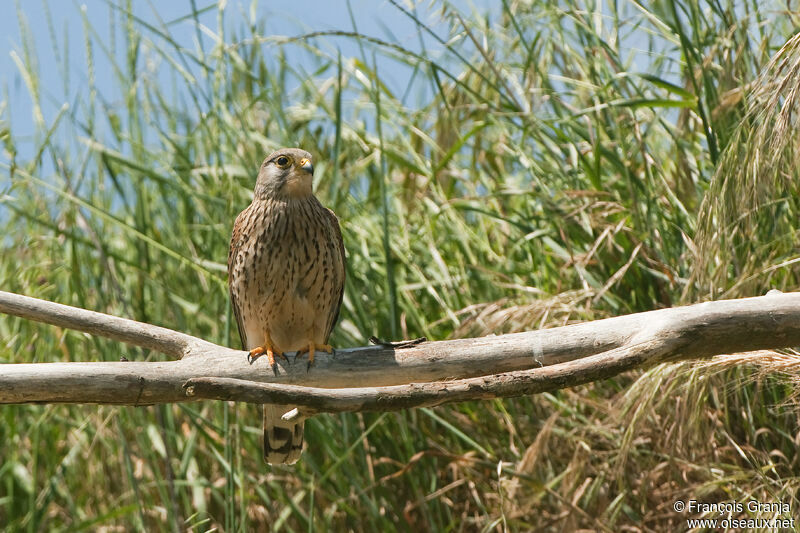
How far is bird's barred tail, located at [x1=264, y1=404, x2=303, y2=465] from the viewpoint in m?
3.11

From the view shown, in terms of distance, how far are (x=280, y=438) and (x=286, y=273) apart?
56 centimetres

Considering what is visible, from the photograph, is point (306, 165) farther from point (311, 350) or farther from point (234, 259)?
point (311, 350)

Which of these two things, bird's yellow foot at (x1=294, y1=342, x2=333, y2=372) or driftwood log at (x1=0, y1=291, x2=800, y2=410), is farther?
bird's yellow foot at (x1=294, y1=342, x2=333, y2=372)

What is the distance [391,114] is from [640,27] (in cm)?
118

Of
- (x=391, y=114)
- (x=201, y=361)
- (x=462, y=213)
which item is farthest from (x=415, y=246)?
A: (x=201, y=361)

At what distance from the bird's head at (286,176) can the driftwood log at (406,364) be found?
86 cm

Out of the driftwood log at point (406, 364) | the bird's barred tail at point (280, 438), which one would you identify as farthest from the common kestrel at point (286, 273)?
the driftwood log at point (406, 364)

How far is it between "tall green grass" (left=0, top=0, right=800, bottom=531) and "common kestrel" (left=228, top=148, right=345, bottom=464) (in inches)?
5.6

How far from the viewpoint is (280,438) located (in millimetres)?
3129

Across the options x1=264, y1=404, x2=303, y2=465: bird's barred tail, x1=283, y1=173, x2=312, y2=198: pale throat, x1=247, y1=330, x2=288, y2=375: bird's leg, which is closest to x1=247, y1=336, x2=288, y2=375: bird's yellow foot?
x1=247, y1=330, x2=288, y2=375: bird's leg

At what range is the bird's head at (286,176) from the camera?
3205mm

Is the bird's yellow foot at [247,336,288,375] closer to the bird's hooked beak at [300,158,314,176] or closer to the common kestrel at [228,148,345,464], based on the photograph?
the common kestrel at [228,148,345,464]

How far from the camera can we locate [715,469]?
119 inches

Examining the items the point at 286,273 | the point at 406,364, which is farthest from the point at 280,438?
the point at 406,364
